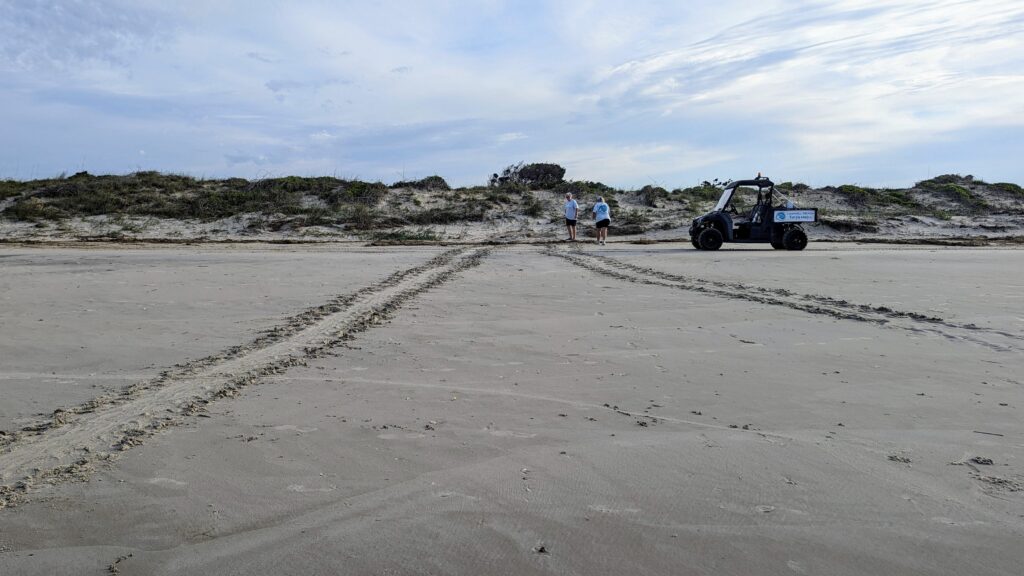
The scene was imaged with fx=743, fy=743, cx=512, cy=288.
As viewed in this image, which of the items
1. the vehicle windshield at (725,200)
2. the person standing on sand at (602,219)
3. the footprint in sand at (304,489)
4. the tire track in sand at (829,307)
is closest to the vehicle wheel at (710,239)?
the vehicle windshield at (725,200)

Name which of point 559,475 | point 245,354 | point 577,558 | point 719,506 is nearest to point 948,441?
point 719,506

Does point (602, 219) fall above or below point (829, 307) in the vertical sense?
above

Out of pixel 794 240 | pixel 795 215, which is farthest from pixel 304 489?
pixel 795 215

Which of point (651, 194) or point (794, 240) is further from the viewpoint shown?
point (651, 194)

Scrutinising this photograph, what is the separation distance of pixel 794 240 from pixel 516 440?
15.2 metres

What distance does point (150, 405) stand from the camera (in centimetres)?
406

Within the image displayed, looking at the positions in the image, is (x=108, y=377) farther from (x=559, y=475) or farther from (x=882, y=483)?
(x=882, y=483)

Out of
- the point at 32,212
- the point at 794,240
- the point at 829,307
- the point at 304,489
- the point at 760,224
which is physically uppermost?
the point at 32,212

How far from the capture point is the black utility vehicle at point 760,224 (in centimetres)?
1720

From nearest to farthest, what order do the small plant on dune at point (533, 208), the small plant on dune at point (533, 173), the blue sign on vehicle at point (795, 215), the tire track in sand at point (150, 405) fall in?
the tire track in sand at point (150, 405) < the blue sign on vehicle at point (795, 215) < the small plant on dune at point (533, 208) < the small plant on dune at point (533, 173)

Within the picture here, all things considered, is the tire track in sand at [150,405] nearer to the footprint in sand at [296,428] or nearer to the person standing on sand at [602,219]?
the footprint in sand at [296,428]

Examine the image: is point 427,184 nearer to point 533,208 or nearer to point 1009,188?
point 533,208

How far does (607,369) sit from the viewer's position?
500 centimetres

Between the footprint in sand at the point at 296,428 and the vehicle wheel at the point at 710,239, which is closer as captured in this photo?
the footprint in sand at the point at 296,428
